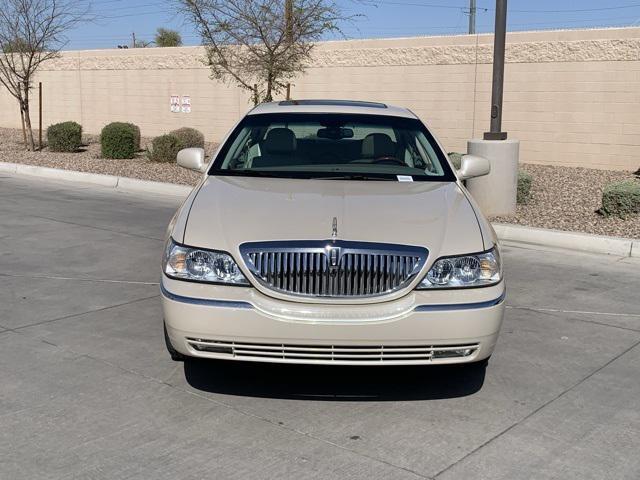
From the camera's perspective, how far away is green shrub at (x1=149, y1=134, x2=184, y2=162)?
17.6m

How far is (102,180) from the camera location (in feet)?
50.8

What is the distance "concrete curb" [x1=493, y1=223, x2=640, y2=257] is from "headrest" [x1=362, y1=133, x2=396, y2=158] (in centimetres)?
430

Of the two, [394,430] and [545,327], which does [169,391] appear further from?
[545,327]

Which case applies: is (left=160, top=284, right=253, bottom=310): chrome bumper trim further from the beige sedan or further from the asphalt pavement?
the asphalt pavement

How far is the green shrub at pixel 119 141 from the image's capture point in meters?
18.6

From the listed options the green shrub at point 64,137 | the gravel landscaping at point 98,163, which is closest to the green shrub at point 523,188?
the gravel landscaping at point 98,163

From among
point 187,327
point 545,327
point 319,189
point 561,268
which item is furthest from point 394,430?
point 561,268

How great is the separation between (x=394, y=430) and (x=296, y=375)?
911 millimetres

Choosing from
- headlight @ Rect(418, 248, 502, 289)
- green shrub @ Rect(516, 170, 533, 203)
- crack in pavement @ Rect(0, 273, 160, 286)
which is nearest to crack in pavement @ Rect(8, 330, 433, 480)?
headlight @ Rect(418, 248, 502, 289)

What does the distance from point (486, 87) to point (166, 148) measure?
7.47m

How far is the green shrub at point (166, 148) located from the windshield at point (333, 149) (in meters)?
12.0

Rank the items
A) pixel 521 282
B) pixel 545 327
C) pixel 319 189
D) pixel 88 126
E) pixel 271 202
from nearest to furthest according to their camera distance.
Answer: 1. pixel 271 202
2. pixel 319 189
3. pixel 545 327
4. pixel 521 282
5. pixel 88 126

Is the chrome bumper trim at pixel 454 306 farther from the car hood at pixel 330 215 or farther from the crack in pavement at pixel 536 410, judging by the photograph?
the crack in pavement at pixel 536 410

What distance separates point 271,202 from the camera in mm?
4496
